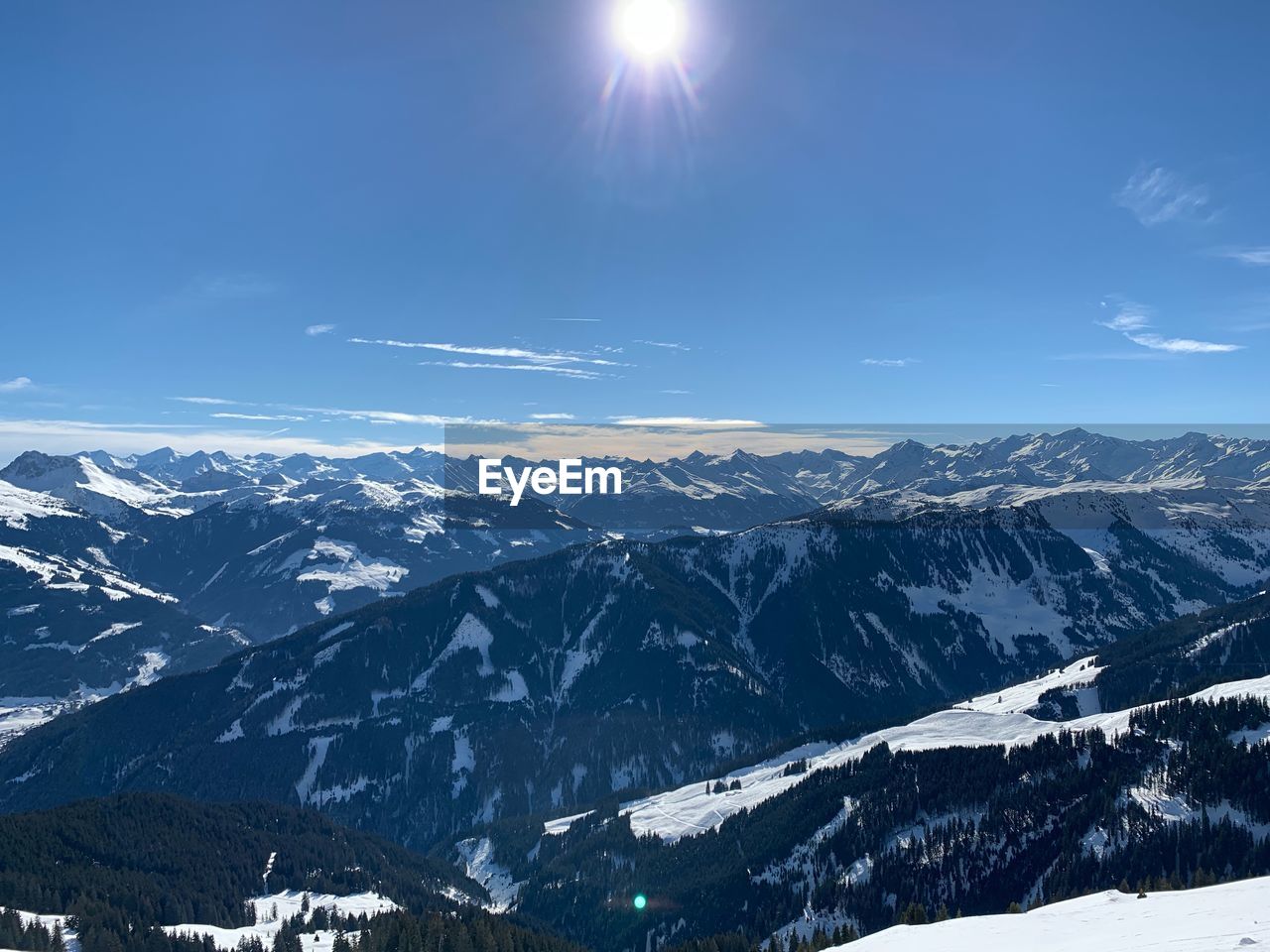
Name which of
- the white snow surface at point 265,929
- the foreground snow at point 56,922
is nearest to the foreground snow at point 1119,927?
the white snow surface at point 265,929

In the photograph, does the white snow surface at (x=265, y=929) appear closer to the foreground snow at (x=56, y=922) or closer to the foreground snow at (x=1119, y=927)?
the foreground snow at (x=56, y=922)

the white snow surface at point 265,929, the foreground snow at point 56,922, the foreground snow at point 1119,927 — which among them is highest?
the foreground snow at point 1119,927

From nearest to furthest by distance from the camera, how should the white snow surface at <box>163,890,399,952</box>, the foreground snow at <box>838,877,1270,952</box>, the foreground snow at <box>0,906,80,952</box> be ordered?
1. the foreground snow at <box>838,877,1270,952</box>
2. the foreground snow at <box>0,906,80,952</box>
3. the white snow surface at <box>163,890,399,952</box>

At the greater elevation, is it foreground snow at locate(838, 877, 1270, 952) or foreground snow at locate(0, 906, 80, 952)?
foreground snow at locate(838, 877, 1270, 952)

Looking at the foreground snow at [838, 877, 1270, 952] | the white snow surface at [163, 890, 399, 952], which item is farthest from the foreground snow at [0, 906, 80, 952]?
the foreground snow at [838, 877, 1270, 952]

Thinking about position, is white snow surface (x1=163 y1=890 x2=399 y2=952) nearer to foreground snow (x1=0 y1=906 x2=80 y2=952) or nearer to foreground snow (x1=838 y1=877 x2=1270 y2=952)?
foreground snow (x1=0 y1=906 x2=80 y2=952)

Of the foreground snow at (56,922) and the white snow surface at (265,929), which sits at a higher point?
the foreground snow at (56,922)

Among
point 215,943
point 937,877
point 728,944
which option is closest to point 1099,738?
point 937,877

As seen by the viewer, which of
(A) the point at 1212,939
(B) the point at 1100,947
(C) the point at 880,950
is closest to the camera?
(A) the point at 1212,939

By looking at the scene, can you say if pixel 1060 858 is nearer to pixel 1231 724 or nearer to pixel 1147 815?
pixel 1147 815
